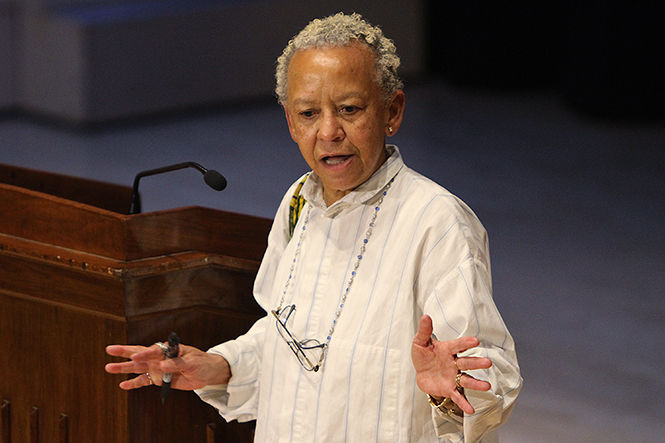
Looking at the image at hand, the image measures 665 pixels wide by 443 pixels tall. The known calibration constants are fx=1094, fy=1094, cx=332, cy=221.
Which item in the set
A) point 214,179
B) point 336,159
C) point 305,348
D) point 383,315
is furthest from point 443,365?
point 214,179

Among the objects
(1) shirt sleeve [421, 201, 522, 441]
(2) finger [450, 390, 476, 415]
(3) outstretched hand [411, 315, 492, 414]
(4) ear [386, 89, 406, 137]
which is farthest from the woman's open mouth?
(2) finger [450, 390, 476, 415]

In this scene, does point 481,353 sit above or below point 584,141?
above

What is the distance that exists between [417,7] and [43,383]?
28.0 ft

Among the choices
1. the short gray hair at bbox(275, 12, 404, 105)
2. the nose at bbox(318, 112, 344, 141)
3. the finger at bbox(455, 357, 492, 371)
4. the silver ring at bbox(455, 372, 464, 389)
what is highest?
the short gray hair at bbox(275, 12, 404, 105)

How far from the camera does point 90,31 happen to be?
8742 millimetres

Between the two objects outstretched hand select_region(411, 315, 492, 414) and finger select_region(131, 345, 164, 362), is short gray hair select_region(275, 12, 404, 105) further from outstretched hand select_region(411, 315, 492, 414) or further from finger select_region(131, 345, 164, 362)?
finger select_region(131, 345, 164, 362)

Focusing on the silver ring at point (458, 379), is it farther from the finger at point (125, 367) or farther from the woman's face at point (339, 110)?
the finger at point (125, 367)

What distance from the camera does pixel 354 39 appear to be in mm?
2016

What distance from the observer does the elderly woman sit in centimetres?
191

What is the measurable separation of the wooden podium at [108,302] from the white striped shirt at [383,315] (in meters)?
0.36

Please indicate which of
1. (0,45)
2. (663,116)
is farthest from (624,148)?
(0,45)

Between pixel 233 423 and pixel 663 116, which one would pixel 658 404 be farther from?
pixel 663 116

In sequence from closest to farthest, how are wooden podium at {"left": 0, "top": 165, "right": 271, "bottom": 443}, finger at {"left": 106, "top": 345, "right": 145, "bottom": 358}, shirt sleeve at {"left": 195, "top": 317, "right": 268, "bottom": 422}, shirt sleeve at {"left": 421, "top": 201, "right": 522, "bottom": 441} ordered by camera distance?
1. shirt sleeve at {"left": 421, "top": 201, "right": 522, "bottom": 441}
2. finger at {"left": 106, "top": 345, "right": 145, "bottom": 358}
3. shirt sleeve at {"left": 195, "top": 317, "right": 268, "bottom": 422}
4. wooden podium at {"left": 0, "top": 165, "right": 271, "bottom": 443}

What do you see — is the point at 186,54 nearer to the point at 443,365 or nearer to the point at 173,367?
the point at 173,367
